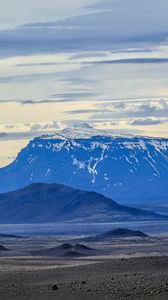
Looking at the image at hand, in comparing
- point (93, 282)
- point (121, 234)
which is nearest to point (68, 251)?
point (93, 282)

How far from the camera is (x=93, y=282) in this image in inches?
2398

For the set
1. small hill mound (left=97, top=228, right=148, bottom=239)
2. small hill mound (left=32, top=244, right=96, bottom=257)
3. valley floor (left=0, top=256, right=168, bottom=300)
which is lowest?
valley floor (left=0, top=256, right=168, bottom=300)

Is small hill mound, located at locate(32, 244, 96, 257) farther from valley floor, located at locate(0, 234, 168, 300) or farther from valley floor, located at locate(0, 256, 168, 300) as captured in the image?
valley floor, located at locate(0, 256, 168, 300)

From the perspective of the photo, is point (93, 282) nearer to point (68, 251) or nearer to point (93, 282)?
point (93, 282)

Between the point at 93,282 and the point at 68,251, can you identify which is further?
the point at 68,251

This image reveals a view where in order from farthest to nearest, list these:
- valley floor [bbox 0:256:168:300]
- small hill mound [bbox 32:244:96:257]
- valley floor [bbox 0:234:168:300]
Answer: small hill mound [bbox 32:244:96:257]
valley floor [bbox 0:256:168:300]
valley floor [bbox 0:234:168:300]

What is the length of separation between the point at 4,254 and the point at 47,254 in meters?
4.90

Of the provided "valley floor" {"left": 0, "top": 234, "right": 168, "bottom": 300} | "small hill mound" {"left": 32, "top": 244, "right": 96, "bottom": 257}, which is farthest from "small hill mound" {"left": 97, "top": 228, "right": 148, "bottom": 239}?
"valley floor" {"left": 0, "top": 234, "right": 168, "bottom": 300}

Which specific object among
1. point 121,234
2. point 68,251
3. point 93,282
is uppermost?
point 121,234

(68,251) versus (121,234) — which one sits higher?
(121,234)

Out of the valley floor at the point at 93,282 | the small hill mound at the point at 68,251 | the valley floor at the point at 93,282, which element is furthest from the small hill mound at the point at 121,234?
the valley floor at the point at 93,282

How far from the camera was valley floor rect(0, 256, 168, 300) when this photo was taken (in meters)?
54.1

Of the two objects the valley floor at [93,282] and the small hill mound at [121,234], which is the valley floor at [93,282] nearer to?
the valley floor at [93,282]

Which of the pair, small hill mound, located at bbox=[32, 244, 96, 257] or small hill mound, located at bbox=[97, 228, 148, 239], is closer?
small hill mound, located at bbox=[32, 244, 96, 257]
